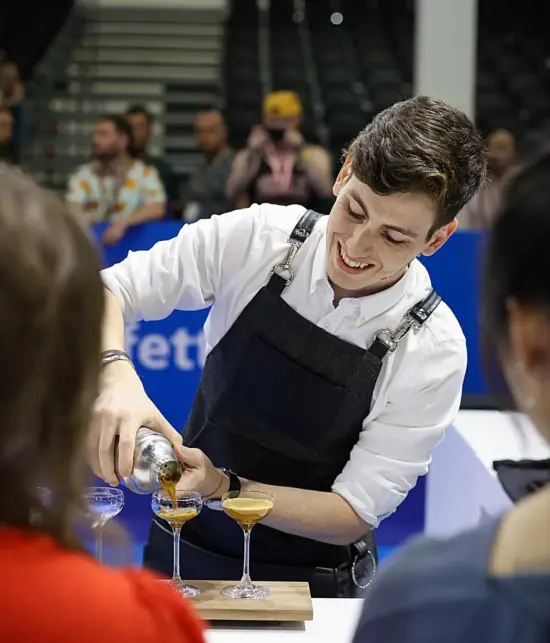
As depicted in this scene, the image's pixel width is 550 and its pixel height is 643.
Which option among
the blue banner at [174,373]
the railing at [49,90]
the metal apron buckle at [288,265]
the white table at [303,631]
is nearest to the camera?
the white table at [303,631]

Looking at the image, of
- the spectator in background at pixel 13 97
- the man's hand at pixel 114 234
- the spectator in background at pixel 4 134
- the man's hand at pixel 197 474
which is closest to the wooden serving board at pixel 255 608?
the man's hand at pixel 197 474

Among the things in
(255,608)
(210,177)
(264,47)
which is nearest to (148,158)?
(210,177)

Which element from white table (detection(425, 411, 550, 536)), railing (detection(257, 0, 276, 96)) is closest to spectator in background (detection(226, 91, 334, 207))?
white table (detection(425, 411, 550, 536))

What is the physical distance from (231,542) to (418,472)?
43cm

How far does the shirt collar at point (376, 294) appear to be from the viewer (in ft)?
6.36

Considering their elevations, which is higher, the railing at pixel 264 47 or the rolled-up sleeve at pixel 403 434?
the railing at pixel 264 47

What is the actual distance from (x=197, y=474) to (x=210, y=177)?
12.8 ft

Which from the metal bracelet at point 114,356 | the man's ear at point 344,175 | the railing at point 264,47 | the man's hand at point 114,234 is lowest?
the man's hand at point 114,234

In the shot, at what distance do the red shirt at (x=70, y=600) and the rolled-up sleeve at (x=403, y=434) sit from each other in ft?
3.65

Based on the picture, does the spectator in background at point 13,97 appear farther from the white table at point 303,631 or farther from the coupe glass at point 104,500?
the white table at point 303,631

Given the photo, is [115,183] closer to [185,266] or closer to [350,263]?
[185,266]

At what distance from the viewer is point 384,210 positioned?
1.79m

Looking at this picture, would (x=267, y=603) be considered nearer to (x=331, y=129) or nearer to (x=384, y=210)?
(x=384, y=210)

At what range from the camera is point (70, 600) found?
728mm
